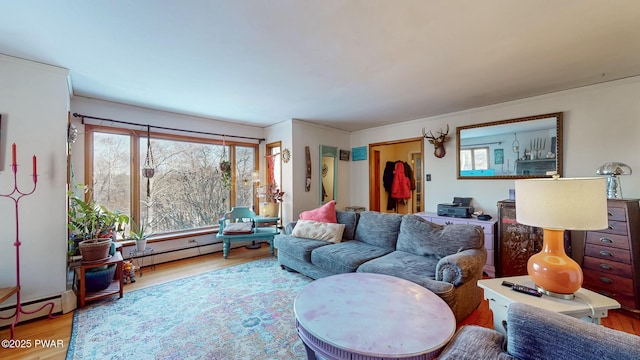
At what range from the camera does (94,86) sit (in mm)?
→ 2725

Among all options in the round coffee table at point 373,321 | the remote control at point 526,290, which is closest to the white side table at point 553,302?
the remote control at point 526,290

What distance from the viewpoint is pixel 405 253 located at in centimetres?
263

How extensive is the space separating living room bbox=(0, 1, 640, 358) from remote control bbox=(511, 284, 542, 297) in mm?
2158

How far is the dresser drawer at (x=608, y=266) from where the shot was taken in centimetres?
221

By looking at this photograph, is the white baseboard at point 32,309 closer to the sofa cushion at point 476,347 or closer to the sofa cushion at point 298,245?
the sofa cushion at point 298,245

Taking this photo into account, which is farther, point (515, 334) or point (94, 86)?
point (94, 86)

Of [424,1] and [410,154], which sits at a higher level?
[424,1]

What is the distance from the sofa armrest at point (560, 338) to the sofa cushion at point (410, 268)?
0.96 metres

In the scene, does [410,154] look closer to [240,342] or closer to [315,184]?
[315,184]

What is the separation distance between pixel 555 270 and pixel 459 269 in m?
0.68

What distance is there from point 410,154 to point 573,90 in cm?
302

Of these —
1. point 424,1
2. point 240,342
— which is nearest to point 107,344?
point 240,342

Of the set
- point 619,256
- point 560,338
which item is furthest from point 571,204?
point 619,256

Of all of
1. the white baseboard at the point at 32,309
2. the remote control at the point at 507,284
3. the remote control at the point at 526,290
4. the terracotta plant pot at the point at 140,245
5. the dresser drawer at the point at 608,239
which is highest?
the dresser drawer at the point at 608,239
